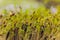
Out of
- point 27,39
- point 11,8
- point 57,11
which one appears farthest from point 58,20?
point 11,8

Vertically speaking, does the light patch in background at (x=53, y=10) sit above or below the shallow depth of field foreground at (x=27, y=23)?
above

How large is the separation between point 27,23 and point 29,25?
26mm

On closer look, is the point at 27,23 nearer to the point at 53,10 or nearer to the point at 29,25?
the point at 29,25

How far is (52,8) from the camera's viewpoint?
1694 mm

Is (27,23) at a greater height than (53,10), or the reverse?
(53,10)

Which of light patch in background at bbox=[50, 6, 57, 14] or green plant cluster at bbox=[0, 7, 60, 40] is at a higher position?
light patch in background at bbox=[50, 6, 57, 14]

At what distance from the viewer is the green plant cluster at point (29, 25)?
1.62 metres

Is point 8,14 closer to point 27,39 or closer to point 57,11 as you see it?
point 27,39

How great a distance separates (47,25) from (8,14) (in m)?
0.36

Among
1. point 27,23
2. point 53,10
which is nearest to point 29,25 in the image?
point 27,23

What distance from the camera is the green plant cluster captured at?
162cm

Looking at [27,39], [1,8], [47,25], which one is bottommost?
[27,39]

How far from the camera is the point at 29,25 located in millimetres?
1636

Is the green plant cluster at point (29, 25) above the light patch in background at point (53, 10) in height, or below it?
below
